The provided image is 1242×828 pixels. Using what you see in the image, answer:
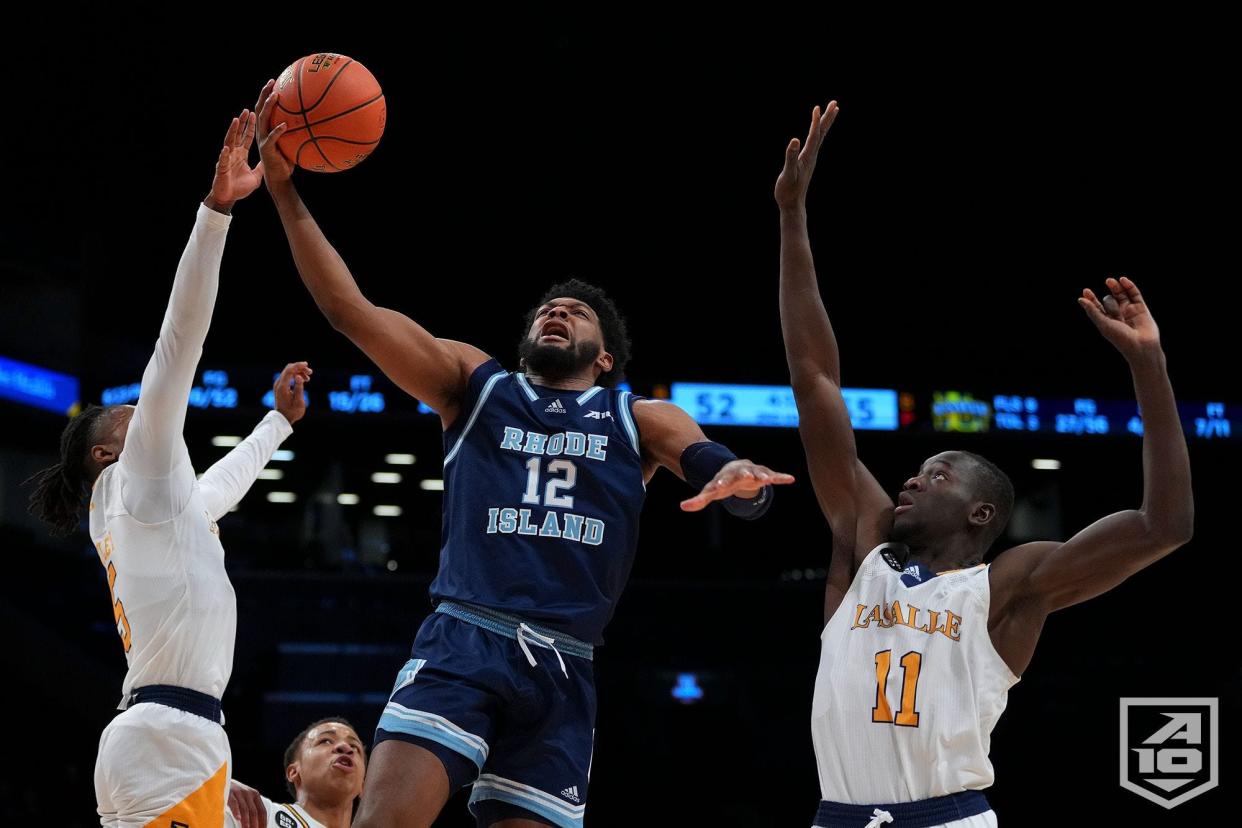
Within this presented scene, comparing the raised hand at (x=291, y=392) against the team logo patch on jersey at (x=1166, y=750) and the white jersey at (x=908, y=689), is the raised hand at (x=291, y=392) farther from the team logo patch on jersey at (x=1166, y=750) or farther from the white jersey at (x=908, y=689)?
the team logo patch on jersey at (x=1166, y=750)

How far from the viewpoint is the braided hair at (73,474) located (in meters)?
4.11

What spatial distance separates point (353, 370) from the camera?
14.3 metres

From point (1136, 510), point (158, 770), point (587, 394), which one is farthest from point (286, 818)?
point (1136, 510)

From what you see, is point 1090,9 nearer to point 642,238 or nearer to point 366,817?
point 642,238

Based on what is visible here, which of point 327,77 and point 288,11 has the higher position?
point 288,11

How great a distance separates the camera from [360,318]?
12.3 feet

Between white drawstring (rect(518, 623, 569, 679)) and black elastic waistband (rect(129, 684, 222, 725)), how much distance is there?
92cm

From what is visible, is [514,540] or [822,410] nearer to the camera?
[514,540]

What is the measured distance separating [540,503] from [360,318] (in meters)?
0.69

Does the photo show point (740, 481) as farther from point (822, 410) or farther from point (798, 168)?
point (798, 168)

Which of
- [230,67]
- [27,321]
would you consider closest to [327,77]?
[230,67]

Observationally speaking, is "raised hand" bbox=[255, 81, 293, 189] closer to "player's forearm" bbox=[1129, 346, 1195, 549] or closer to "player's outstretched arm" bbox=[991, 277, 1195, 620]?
"player's outstretched arm" bbox=[991, 277, 1195, 620]

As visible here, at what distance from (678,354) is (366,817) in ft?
38.8

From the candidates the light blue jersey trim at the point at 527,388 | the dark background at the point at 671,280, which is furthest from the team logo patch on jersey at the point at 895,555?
the dark background at the point at 671,280
